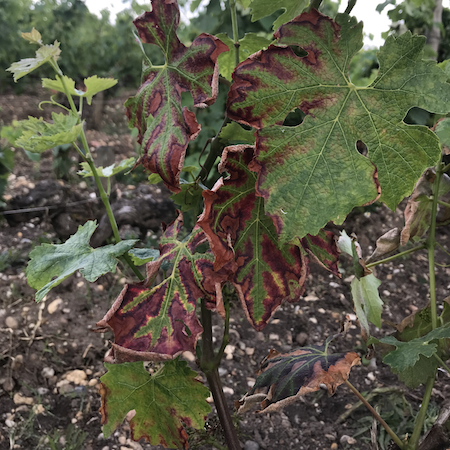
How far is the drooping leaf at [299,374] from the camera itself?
0.79 metres

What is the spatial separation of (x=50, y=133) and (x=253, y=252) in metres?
0.47

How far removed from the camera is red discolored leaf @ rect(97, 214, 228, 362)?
680mm

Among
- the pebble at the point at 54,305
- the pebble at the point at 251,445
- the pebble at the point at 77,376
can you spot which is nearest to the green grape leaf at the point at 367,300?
the pebble at the point at 251,445

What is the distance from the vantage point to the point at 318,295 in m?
2.22

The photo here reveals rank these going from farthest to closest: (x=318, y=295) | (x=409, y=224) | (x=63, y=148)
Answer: (x=63, y=148)
(x=318, y=295)
(x=409, y=224)

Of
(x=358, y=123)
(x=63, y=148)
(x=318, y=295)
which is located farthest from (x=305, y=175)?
(x=63, y=148)

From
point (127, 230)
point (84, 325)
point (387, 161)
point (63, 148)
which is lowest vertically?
point (387, 161)

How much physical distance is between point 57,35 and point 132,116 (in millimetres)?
5089

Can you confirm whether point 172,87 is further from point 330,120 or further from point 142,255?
point 142,255

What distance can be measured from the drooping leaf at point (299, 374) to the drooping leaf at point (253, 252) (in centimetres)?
Answer: 19

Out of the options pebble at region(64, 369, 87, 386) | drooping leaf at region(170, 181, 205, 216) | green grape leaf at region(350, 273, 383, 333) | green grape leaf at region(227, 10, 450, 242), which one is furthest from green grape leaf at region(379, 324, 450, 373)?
pebble at region(64, 369, 87, 386)

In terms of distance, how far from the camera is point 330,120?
1.94ft

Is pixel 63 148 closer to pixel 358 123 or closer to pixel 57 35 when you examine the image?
pixel 358 123

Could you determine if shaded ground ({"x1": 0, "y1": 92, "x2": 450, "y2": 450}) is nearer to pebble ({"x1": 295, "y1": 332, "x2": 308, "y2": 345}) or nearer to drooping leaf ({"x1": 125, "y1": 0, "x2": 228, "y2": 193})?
pebble ({"x1": 295, "y1": 332, "x2": 308, "y2": 345})
